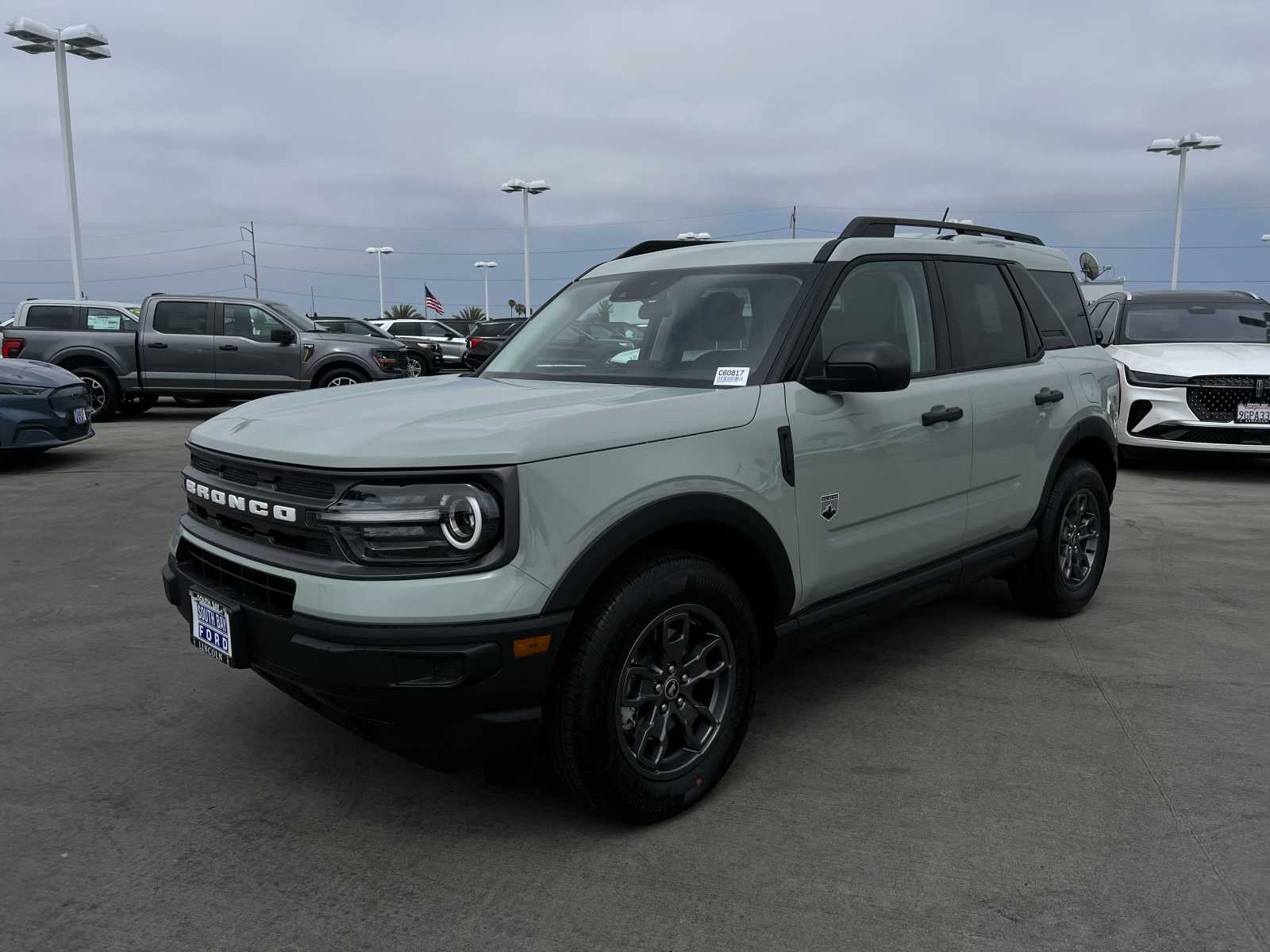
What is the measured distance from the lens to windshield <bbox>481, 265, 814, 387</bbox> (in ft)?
11.3

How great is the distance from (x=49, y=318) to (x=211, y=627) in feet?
46.6

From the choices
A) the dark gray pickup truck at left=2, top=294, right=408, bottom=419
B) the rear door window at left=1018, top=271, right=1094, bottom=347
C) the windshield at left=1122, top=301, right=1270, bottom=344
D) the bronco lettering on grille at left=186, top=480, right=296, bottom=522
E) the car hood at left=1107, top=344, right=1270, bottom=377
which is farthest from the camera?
the dark gray pickup truck at left=2, top=294, right=408, bottom=419

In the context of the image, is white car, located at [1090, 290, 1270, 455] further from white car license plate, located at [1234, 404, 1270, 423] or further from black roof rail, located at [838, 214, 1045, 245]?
black roof rail, located at [838, 214, 1045, 245]

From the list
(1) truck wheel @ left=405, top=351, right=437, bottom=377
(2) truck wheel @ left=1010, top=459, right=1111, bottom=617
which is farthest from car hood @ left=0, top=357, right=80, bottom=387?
(1) truck wheel @ left=405, top=351, right=437, bottom=377

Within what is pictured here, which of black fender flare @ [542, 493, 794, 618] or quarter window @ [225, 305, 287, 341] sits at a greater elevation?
quarter window @ [225, 305, 287, 341]

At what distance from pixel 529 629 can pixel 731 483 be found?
0.83m

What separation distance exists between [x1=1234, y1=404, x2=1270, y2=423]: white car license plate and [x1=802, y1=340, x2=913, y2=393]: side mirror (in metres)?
7.11

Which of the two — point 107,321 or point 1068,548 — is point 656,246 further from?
point 107,321

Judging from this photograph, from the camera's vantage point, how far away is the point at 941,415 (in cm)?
382

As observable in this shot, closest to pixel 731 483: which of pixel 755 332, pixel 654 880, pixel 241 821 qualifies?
pixel 755 332

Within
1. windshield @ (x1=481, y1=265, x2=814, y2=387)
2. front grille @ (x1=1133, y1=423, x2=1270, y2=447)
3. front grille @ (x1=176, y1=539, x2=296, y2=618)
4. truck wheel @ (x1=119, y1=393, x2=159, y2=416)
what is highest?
windshield @ (x1=481, y1=265, x2=814, y2=387)

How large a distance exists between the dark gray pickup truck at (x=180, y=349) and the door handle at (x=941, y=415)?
1251cm

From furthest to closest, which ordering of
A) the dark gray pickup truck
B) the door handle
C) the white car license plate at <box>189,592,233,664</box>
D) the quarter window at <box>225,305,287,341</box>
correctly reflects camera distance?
the quarter window at <box>225,305,287,341</box> < the dark gray pickup truck < the door handle < the white car license plate at <box>189,592,233,664</box>

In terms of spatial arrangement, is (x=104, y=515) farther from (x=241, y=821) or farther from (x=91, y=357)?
(x=91, y=357)
